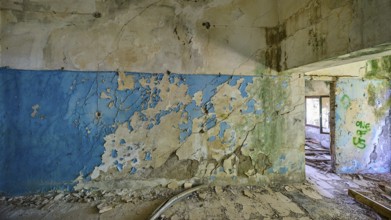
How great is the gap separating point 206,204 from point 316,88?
5855mm

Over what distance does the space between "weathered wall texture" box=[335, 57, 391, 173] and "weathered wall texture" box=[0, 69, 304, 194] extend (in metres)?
1.12

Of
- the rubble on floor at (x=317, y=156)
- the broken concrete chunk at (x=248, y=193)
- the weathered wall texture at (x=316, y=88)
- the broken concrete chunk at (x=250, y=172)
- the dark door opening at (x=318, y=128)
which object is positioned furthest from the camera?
the weathered wall texture at (x=316, y=88)

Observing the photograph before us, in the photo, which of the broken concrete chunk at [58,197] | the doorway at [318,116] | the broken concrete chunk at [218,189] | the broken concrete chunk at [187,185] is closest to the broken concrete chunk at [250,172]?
the broken concrete chunk at [218,189]

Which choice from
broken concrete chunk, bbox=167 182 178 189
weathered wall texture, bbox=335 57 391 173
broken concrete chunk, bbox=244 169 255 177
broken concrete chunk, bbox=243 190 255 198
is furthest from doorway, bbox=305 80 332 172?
broken concrete chunk, bbox=167 182 178 189

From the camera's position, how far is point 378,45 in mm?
1505

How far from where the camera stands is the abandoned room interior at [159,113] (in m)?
2.51

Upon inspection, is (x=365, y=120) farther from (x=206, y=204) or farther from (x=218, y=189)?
(x=206, y=204)

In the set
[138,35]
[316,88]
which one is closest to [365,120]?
[316,88]

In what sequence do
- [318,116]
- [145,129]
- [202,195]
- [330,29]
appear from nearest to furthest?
[330,29] → [202,195] → [145,129] → [318,116]

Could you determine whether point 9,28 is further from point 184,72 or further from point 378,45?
point 378,45

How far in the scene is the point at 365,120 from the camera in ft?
11.7

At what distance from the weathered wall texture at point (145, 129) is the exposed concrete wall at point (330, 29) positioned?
2.00 feet

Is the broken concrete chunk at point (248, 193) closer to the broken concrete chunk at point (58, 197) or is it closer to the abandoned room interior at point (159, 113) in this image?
the abandoned room interior at point (159, 113)

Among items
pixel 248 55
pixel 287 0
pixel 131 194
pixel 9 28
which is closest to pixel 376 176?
pixel 248 55
